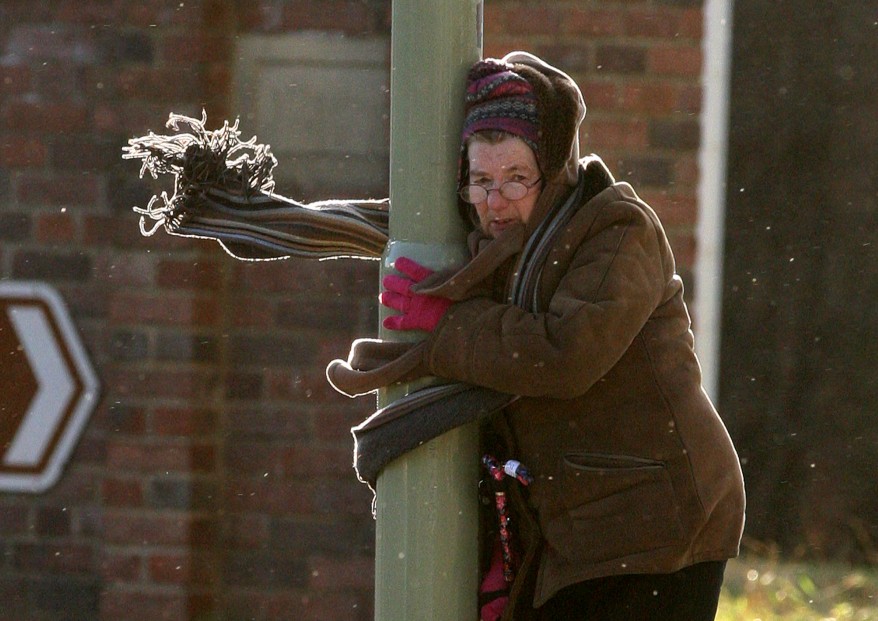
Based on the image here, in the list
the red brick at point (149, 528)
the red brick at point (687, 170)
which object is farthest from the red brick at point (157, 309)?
the red brick at point (687, 170)

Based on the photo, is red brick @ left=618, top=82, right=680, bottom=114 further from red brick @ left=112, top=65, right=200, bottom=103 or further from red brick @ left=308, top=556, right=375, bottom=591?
red brick @ left=308, top=556, right=375, bottom=591

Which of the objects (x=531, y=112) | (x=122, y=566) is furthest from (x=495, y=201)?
(x=122, y=566)

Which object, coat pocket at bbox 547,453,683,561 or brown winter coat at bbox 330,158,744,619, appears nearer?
brown winter coat at bbox 330,158,744,619

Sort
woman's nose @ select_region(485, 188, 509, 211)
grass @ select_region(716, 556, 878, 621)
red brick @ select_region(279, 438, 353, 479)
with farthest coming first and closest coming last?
grass @ select_region(716, 556, 878, 621)
red brick @ select_region(279, 438, 353, 479)
woman's nose @ select_region(485, 188, 509, 211)

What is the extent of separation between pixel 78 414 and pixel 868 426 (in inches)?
142

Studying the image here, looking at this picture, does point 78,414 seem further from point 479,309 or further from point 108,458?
point 479,309

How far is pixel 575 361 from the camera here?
228 centimetres

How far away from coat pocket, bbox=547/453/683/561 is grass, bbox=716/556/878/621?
2.65 m

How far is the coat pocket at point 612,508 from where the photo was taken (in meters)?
2.41

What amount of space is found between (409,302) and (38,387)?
8.66ft

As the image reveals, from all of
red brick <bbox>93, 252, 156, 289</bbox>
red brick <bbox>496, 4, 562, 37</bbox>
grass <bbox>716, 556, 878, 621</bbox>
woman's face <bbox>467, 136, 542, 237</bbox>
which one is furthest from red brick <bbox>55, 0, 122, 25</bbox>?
grass <bbox>716, 556, 878, 621</bbox>

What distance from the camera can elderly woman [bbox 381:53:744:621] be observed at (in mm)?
2297

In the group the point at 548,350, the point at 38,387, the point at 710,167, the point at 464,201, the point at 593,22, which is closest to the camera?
the point at 548,350

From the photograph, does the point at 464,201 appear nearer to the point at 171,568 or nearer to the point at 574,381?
the point at 574,381
